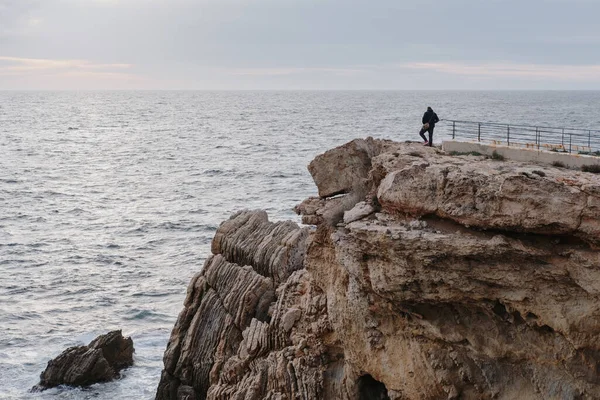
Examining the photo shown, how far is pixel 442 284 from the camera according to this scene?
51.8ft

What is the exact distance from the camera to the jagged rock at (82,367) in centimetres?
2989

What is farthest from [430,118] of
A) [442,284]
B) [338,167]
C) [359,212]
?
[442,284]

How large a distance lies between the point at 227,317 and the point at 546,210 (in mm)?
13520

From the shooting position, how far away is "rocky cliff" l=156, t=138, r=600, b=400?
47.9 feet

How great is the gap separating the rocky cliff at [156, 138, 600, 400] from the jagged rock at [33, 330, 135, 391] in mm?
10337

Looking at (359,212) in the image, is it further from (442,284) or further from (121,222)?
(121,222)

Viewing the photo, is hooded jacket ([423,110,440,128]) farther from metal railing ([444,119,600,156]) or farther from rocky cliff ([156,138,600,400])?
rocky cliff ([156,138,600,400])

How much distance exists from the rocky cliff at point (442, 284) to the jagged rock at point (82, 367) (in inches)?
407

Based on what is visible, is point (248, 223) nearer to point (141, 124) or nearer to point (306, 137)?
point (306, 137)

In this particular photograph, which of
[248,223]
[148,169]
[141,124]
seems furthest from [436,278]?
[141,124]

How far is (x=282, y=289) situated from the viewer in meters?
23.8

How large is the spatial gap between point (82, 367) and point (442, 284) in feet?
60.7

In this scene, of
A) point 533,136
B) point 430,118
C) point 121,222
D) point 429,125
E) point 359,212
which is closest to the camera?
point 359,212

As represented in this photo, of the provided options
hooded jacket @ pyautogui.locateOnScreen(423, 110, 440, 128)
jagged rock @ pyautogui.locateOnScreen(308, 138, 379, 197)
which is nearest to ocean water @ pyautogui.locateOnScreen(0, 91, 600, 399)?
jagged rock @ pyautogui.locateOnScreen(308, 138, 379, 197)
